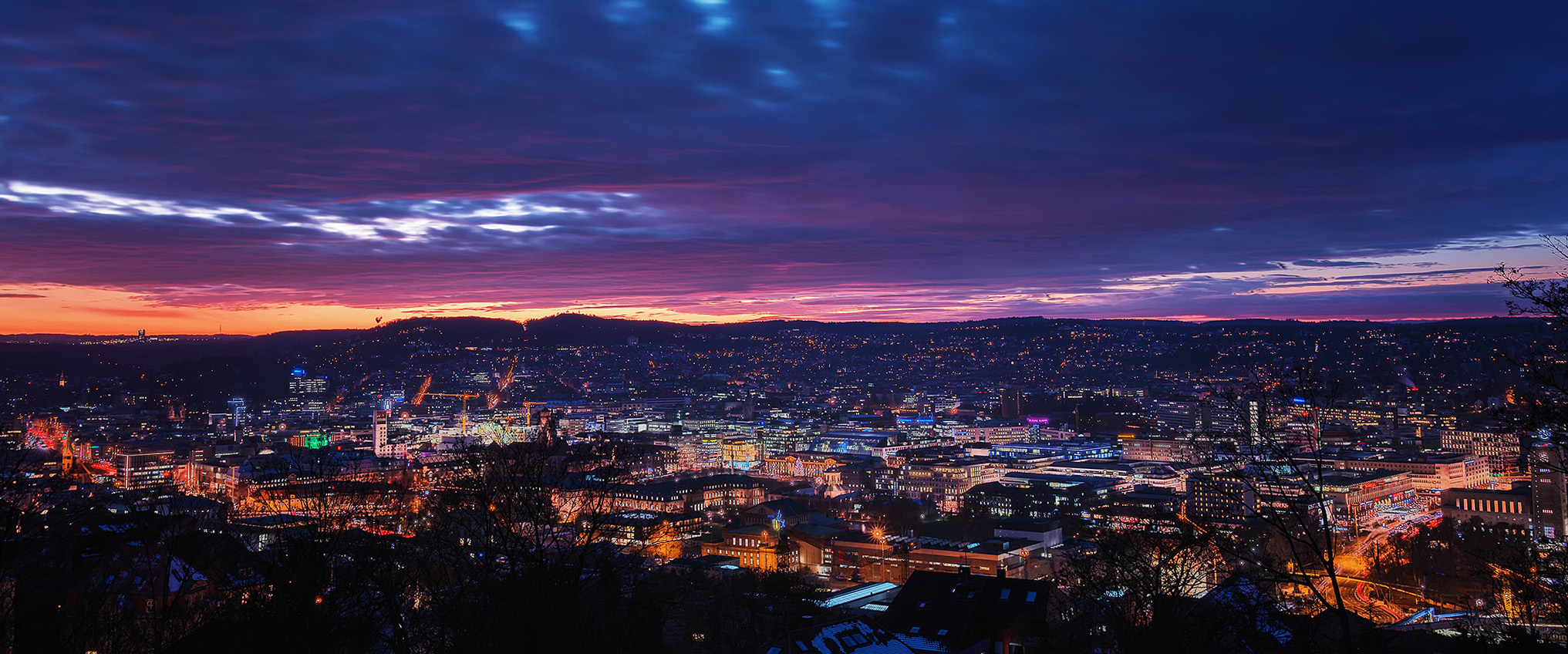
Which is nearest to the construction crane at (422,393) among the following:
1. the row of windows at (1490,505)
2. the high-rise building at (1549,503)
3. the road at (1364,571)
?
the road at (1364,571)

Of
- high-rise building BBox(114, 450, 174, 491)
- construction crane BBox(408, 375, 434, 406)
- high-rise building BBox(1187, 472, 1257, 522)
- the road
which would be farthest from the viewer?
construction crane BBox(408, 375, 434, 406)

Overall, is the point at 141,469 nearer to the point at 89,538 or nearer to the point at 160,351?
the point at 89,538

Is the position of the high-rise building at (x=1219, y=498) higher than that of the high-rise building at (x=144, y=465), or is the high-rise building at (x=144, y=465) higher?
the high-rise building at (x=1219, y=498)

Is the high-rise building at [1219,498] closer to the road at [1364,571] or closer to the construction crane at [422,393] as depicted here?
the road at [1364,571]

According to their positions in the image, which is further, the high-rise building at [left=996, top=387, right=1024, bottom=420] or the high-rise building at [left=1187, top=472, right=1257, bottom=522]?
the high-rise building at [left=996, top=387, right=1024, bottom=420]

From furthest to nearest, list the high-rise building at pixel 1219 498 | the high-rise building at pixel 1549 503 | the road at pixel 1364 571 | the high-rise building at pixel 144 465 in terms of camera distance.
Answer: the high-rise building at pixel 144 465 < the high-rise building at pixel 1549 503 < the road at pixel 1364 571 < the high-rise building at pixel 1219 498

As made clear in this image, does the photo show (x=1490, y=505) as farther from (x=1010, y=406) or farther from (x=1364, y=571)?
→ (x=1010, y=406)

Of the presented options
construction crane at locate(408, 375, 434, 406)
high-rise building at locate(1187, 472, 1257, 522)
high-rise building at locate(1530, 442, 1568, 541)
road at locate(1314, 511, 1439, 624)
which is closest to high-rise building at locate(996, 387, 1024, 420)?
high-rise building at locate(1187, 472, 1257, 522)

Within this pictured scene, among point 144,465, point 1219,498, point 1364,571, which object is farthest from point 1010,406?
point 1219,498

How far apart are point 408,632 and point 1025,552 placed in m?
27.1

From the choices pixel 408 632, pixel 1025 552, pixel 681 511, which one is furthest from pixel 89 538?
pixel 681 511

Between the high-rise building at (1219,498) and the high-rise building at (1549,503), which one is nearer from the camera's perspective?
the high-rise building at (1219,498)

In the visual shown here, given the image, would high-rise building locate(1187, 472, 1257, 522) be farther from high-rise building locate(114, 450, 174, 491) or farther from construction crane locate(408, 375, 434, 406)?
construction crane locate(408, 375, 434, 406)

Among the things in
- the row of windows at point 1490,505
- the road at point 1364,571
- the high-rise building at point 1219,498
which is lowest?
the row of windows at point 1490,505
